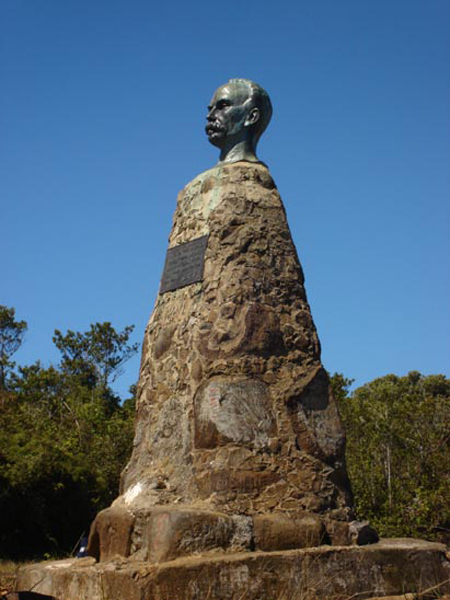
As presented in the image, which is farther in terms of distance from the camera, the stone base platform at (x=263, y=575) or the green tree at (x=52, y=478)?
the green tree at (x=52, y=478)

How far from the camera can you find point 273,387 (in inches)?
189

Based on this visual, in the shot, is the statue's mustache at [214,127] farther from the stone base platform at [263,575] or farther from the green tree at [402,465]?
the green tree at [402,465]

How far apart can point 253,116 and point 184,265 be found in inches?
52.8

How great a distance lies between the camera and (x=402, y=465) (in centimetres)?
1089

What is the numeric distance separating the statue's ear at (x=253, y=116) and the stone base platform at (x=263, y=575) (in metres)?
3.23

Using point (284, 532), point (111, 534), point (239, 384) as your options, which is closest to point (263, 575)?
point (284, 532)

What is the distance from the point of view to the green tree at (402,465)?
31.6ft

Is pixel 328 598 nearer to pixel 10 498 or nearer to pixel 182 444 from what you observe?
pixel 182 444

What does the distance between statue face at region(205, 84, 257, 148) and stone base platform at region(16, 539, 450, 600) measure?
3181 mm

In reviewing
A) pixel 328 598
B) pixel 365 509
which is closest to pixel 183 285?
pixel 328 598

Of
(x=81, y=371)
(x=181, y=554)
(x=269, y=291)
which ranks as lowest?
(x=181, y=554)

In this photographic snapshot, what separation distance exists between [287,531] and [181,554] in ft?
2.21

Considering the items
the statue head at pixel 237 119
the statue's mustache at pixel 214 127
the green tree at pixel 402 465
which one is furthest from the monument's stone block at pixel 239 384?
the green tree at pixel 402 465

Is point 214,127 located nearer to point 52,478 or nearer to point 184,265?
point 184,265
